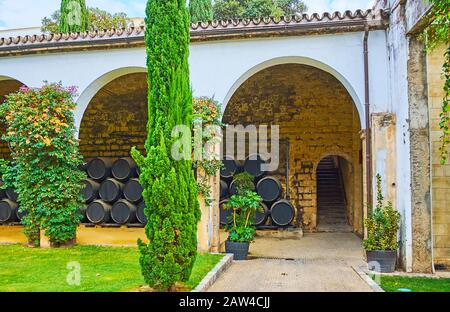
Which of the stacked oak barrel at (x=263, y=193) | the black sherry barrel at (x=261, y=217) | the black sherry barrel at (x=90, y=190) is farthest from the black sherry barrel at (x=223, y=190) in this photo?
the black sherry barrel at (x=90, y=190)

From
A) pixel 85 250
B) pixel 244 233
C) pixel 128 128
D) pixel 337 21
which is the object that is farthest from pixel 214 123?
pixel 128 128

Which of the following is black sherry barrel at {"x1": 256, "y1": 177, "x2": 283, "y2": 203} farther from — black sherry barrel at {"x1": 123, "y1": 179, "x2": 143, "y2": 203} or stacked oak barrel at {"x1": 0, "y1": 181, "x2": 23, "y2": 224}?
stacked oak barrel at {"x1": 0, "y1": 181, "x2": 23, "y2": 224}

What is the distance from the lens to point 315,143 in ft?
41.4

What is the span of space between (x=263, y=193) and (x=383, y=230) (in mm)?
4434

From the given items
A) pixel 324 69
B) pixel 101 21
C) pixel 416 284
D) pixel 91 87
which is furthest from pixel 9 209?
pixel 101 21

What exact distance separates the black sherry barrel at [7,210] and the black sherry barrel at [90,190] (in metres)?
2.08

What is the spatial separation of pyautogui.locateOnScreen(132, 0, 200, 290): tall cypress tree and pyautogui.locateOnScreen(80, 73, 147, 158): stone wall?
300 inches

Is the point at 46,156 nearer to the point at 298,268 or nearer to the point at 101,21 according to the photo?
the point at 298,268

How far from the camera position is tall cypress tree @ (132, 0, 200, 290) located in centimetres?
525

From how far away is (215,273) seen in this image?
21.5 feet

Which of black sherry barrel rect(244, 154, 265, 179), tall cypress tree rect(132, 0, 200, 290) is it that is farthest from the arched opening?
tall cypress tree rect(132, 0, 200, 290)

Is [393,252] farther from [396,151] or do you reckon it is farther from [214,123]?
[214,123]

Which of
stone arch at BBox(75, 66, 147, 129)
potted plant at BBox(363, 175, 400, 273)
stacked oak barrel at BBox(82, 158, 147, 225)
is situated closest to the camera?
potted plant at BBox(363, 175, 400, 273)

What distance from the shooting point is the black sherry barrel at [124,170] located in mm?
11859
